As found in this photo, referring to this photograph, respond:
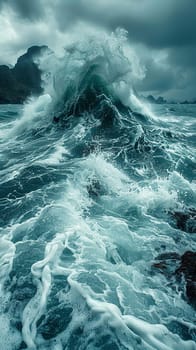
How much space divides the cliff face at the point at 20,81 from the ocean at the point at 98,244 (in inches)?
3581

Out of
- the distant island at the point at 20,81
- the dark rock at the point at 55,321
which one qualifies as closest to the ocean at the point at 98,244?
the dark rock at the point at 55,321

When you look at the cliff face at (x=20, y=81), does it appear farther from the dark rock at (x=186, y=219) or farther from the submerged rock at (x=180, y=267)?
the submerged rock at (x=180, y=267)

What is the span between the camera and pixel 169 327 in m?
3.54

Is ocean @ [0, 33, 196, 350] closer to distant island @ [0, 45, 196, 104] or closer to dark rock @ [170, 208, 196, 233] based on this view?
dark rock @ [170, 208, 196, 233]

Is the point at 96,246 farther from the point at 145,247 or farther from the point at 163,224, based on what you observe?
the point at 163,224

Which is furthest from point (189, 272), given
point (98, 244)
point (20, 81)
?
point (20, 81)

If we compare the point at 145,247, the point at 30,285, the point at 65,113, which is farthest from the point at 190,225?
the point at 65,113

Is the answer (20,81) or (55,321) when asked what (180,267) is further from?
(20,81)

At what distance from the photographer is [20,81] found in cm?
12394

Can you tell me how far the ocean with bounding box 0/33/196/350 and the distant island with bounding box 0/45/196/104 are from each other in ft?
298

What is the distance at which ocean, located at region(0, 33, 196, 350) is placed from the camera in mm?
3441

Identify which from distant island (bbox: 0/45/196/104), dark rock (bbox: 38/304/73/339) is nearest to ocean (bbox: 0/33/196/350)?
dark rock (bbox: 38/304/73/339)

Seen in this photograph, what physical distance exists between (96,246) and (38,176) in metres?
4.35

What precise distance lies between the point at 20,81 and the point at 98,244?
134 m
